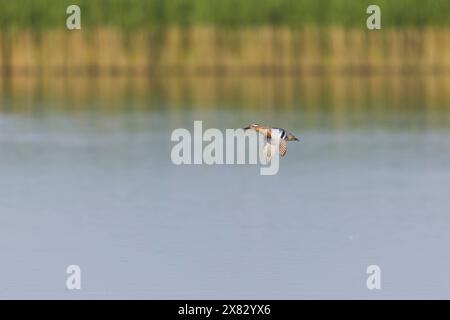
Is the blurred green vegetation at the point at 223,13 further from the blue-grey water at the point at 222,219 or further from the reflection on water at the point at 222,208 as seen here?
the blue-grey water at the point at 222,219

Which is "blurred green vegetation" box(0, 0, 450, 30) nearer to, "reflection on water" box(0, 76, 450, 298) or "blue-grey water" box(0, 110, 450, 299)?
"reflection on water" box(0, 76, 450, 298)

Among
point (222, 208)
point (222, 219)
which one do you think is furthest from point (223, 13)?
point (222, 219)

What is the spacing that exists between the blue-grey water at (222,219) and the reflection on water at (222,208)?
0.06 ft

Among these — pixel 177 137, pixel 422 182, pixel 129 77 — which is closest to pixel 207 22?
pixel 129 77

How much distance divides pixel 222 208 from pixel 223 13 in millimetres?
17625

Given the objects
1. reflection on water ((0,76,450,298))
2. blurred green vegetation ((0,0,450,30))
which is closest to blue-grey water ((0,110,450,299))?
reflection on water ((0,76,450,298))

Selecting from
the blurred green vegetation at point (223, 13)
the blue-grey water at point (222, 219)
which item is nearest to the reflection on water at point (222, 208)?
the blue-grey water at point (222, 219)

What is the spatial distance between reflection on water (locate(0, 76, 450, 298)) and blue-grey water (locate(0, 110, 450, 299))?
0.06 ft

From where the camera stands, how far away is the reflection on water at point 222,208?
36.3 ft

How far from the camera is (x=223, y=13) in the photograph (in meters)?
31.2

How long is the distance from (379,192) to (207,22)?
665 inches

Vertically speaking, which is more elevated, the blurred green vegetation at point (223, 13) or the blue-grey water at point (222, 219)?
the blurred green vegetation at point (223, 13)

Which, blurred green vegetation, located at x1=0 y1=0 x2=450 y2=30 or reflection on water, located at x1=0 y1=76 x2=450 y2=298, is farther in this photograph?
blurred green vegetation, located at x1=0 y1=0 x2=450 y2=30

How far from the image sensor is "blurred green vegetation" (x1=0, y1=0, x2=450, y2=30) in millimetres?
30750
